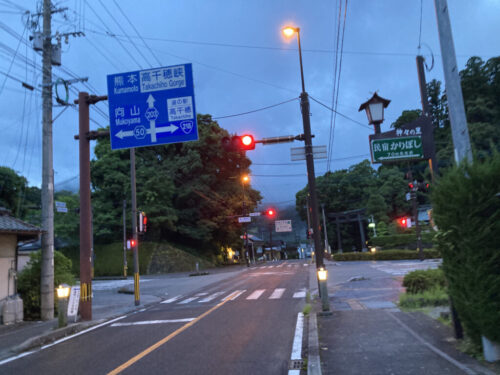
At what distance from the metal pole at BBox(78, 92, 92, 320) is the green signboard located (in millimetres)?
9459

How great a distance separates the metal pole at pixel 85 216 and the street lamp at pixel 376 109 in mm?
9149

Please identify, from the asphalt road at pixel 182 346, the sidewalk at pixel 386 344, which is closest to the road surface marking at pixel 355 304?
the sidewalk at pixel 386 344

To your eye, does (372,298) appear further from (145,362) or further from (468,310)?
(145,362)

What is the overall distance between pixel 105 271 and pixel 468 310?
129ft

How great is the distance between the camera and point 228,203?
146ft

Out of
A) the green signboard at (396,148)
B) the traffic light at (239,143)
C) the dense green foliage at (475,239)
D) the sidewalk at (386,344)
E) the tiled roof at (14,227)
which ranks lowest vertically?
the sidewalk at (386,344)

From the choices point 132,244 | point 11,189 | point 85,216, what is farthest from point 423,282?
point 11,189

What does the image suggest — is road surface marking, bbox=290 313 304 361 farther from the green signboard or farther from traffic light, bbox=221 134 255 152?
traffic light, bbox=221 134 255 152

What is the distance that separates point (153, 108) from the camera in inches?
458

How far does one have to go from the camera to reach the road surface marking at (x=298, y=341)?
672cm

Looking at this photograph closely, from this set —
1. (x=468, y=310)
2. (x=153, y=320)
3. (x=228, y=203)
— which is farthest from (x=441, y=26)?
(x=228, y=203)

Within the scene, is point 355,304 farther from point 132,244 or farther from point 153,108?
point 132,244

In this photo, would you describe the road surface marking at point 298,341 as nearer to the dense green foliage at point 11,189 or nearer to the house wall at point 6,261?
the house wall at point 6,261

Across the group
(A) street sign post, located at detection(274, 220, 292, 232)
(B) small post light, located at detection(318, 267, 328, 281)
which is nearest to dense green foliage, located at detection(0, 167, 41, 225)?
(A) street sign post, located at detection(274, 220, 292, 232)
